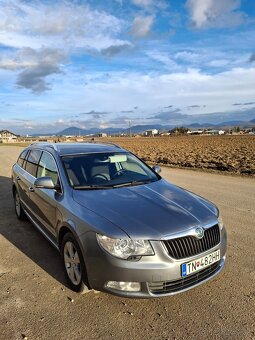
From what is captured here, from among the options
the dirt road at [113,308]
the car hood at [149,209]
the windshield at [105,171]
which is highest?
the windshield at [105,171]

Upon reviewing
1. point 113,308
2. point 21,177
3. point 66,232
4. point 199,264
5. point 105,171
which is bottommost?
point 113,308

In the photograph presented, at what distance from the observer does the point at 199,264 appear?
346cm

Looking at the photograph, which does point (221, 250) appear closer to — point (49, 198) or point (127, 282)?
point (127, 282)

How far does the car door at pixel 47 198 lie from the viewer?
14.7 ft

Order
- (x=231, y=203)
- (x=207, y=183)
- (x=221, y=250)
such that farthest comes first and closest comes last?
(x=207, y=183) < (x=231, y=203) < (x=221, y=250)

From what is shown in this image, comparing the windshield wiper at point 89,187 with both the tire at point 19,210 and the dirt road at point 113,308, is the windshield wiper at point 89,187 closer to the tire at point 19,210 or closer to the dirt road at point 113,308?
the dirt road at point 113,308

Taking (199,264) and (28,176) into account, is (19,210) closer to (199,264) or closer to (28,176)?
(28,176)

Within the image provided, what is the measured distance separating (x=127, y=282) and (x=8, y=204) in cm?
595

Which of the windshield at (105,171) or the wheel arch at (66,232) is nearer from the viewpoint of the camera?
the wheel arch at (66,232)

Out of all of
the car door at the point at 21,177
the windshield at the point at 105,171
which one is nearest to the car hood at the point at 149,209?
the windshield at the point at 105,171

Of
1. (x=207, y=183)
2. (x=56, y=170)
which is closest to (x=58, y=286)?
(x=56, y=170)

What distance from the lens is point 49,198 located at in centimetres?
465

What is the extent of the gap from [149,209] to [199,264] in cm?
76

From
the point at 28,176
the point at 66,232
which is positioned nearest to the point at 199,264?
the point at 66,232
